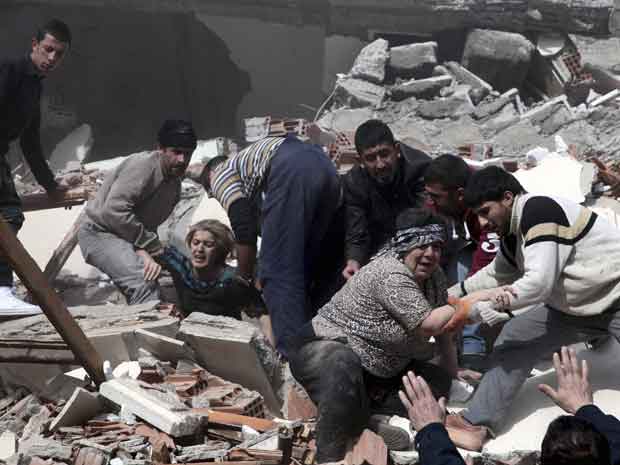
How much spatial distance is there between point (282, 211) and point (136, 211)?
4.21 feet

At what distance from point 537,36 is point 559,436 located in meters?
9.13

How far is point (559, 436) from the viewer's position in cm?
257

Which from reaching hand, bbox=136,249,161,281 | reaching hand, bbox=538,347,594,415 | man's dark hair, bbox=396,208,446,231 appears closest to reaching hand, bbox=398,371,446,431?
reaching hand, bbox=538,347,594,415

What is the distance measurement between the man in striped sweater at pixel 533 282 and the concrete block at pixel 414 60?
642 centimetres

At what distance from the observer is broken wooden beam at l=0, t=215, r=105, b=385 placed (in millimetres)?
4039

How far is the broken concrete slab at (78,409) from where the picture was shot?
4215 mm

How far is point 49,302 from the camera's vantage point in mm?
4199

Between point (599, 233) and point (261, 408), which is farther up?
point (599, 233)

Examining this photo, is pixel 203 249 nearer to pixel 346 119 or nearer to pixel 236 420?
pixel 236 420

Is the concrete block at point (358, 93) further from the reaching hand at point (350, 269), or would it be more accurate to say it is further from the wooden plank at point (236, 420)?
the wooden plank at point (236, 420)

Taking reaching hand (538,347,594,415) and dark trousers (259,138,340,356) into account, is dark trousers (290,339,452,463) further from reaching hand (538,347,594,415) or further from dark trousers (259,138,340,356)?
reaching hand (538,347,594,415)

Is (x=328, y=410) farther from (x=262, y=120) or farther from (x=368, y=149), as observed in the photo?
(x=262, y=120)

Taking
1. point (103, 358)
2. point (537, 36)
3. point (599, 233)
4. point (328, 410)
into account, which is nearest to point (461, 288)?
point (599, 233)

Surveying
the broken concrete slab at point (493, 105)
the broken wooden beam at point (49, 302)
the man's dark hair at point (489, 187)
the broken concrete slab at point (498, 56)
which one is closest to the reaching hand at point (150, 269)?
the broken wooden beam at point (49, 302)
